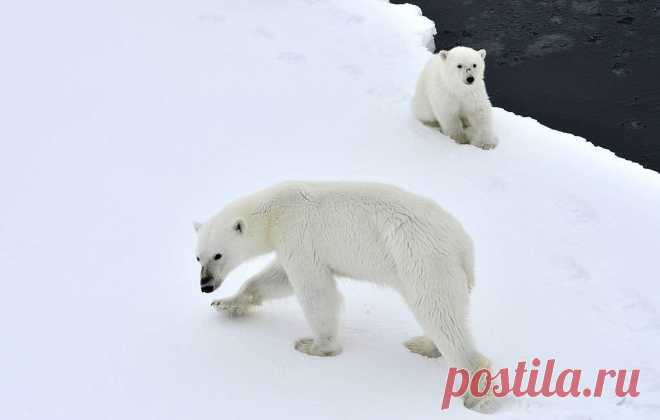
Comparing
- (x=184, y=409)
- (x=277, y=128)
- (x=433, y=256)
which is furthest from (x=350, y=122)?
(x=184, y=409)

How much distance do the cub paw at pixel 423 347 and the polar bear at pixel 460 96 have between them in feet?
9.95

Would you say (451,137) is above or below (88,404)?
above

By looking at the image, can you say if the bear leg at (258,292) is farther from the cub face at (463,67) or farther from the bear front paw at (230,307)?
the cub face at (463,67)

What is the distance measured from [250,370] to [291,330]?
1.79ft

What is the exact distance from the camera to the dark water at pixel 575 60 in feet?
27.8

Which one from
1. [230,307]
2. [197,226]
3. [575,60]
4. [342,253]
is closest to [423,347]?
[342,253]

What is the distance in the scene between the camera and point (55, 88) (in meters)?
7.97

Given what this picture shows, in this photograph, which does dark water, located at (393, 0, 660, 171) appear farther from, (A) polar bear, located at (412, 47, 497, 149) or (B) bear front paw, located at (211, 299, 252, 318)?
(B) bear front paw, located at (211, 299, 252, 318)

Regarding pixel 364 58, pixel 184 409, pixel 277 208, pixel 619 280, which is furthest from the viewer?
pixel 364 58

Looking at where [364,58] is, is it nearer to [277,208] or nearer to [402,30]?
[402,30]

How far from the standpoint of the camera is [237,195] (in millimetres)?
6102

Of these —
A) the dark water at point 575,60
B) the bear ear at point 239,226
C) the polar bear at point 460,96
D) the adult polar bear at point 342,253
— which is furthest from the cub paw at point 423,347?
the dark water at point 575,60

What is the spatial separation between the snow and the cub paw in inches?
2.7

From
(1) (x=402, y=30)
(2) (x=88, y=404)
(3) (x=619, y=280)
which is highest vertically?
(1) (x=402, y=30)
